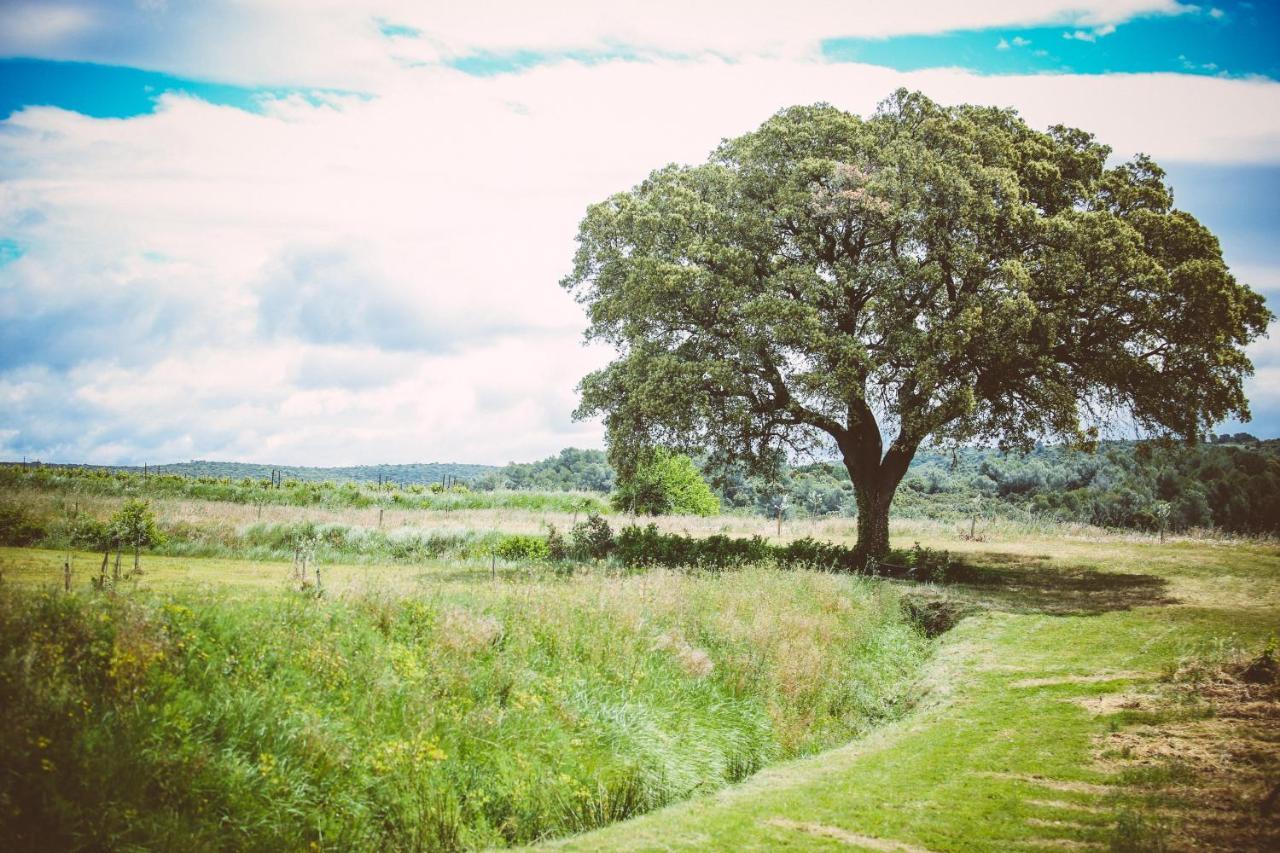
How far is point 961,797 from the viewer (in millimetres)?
6254

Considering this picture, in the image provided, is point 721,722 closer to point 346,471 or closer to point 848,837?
point 848,837

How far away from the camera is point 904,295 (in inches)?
797

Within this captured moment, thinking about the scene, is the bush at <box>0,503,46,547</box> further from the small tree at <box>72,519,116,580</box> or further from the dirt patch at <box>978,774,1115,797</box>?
the dirt patch at <box>978,774,1115,797</box>

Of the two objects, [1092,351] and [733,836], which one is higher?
[1092,351]

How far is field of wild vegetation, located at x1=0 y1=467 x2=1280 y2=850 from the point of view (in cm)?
568

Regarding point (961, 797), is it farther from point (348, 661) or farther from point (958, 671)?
point (348, 661)

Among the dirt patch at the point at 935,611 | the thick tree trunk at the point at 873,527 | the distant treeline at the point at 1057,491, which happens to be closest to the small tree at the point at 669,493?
the distant treeline at the point at 1057,491

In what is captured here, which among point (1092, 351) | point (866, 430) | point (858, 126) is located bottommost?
point (866, 430)

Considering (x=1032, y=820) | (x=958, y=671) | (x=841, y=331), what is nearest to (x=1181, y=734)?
(x=1032, y=820)

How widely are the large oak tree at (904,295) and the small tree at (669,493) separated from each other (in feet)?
74.8

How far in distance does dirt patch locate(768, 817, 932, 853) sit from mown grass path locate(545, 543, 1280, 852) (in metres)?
0.02

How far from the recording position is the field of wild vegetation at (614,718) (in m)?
5.68

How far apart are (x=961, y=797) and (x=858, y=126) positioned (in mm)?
20039

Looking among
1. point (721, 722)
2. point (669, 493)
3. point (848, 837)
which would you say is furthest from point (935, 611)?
point (669, 493)
